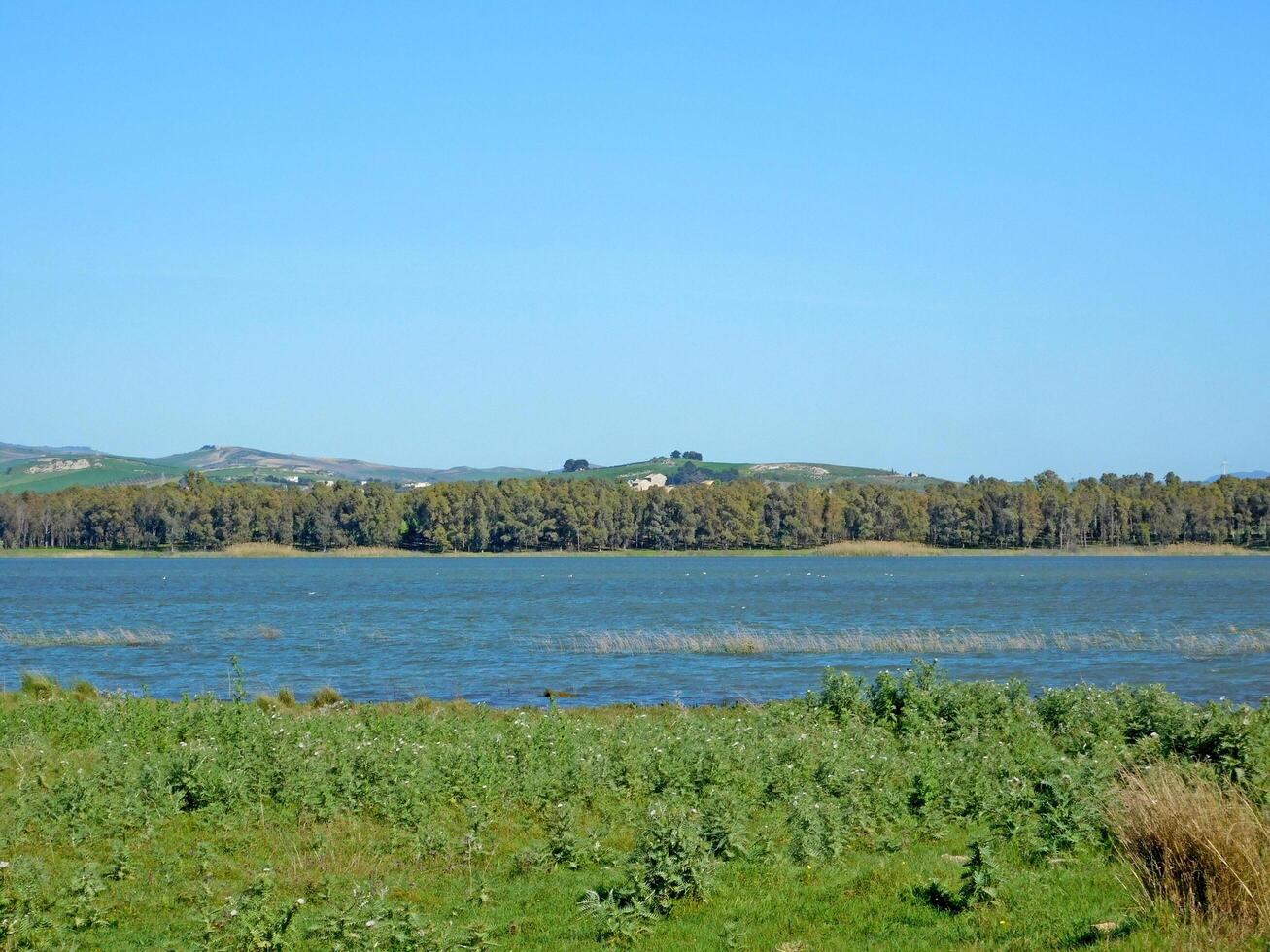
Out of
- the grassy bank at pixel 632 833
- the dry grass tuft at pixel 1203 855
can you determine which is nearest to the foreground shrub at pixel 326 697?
the grassy bank at pixel 632 833

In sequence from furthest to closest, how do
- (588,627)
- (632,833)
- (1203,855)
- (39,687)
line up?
(588,627) → (39,687) → (632,833) → (1203,855)

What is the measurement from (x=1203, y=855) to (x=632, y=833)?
24.9ft

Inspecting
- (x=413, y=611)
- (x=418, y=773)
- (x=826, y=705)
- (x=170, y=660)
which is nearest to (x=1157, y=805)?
(x=418, y=773)

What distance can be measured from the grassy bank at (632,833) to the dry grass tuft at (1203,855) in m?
0.03

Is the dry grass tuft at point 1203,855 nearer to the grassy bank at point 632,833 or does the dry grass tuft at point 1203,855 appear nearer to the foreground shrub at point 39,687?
the grassy bank at point 632,833

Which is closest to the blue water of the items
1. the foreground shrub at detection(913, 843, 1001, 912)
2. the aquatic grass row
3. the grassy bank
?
the aquatic grass row

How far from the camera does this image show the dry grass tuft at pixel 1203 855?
9.45 m

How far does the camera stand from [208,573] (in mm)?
144625

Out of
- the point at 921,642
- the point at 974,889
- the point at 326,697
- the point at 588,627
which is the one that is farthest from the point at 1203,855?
the point at 588,627

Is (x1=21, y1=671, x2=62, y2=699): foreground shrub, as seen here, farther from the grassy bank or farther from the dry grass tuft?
the dry grass tuft

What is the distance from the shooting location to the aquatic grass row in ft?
163

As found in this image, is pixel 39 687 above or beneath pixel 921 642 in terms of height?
beneath

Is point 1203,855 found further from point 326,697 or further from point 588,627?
point 588,627

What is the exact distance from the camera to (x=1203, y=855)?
9734 millimetres
